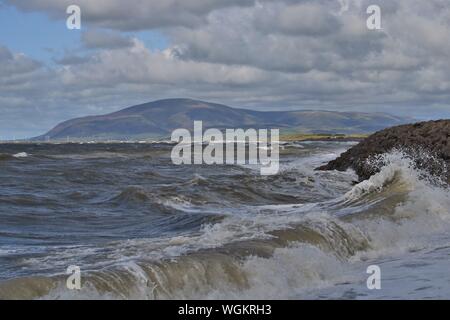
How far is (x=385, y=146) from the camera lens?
25.8 meters

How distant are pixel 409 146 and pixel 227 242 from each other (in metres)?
15.2

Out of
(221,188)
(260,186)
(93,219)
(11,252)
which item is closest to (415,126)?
(260,186)

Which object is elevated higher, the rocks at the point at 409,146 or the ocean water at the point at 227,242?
the rocks at the point at 409,146

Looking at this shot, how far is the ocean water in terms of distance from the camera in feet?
27.9

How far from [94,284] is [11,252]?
3.21m

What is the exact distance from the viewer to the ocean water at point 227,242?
27.9 ft

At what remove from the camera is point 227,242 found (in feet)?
35.0

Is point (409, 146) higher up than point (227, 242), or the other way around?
point (409, 146)

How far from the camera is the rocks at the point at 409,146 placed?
73.2 feet

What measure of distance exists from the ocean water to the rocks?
5.30 feet

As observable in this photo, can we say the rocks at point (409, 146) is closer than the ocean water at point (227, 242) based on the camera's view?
No

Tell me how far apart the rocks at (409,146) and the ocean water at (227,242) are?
1.62m

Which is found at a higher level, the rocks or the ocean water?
the rocks
